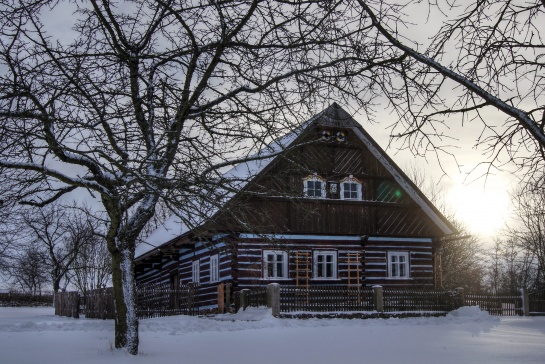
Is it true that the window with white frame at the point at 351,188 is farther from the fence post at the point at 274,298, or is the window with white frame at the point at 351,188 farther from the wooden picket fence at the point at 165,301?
the wooden picket fence at the point at 165,301

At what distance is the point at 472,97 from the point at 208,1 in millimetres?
3792

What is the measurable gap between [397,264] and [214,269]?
26.6 feet

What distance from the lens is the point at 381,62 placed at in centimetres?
773

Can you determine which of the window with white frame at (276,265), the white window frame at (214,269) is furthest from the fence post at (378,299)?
the white window frame at (214,269)

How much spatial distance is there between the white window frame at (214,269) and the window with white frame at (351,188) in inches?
237

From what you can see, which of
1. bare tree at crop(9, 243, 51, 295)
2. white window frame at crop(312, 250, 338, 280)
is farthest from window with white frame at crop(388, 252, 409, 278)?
bare tree at crop(9, 243, 51, 295)

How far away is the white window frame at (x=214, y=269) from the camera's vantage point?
83.1 ft

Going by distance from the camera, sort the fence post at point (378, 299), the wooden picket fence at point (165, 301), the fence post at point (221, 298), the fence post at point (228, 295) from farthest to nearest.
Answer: the wooden picket fence at point (165, 301) → the fence post at point (221, 298) → the fence post at point (228, 295) → the fence post at point (378, 299)

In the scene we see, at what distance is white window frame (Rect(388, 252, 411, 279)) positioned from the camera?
27062 mm

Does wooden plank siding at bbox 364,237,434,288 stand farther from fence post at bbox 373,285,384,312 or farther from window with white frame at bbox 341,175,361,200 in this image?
fence post at bbox 373,285,384,312

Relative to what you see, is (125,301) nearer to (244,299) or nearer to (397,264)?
(244,299)

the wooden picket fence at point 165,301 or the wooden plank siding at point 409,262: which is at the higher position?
the wooden plank siding at point 409,262

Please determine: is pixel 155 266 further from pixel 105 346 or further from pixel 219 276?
pixel 105 346

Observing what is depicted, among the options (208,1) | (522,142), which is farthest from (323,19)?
(522,142)
